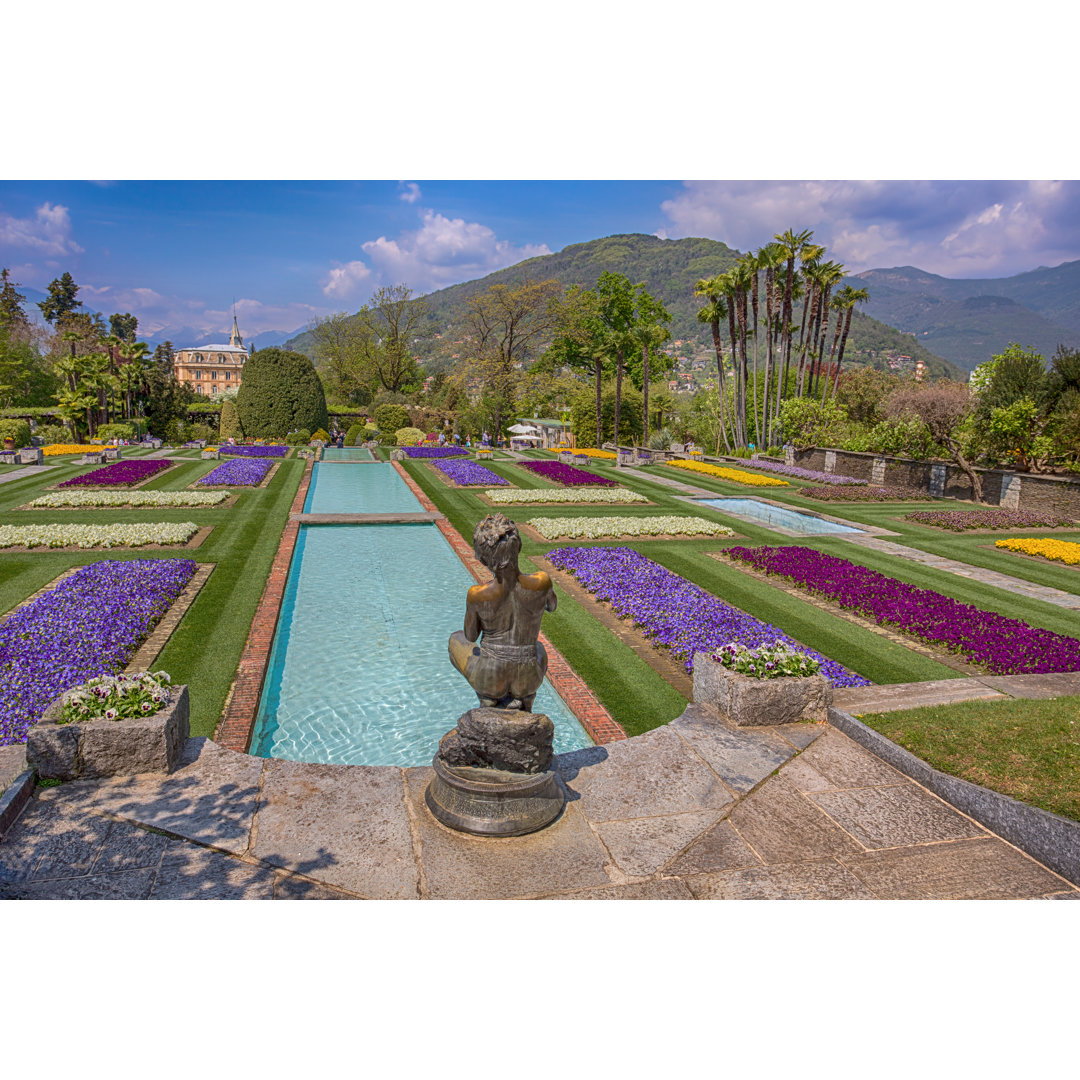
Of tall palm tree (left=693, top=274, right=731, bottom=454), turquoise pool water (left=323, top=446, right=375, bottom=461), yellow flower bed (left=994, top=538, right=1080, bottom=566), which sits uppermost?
tall palm tree (left=693, top=274, right=731, bottom=454)

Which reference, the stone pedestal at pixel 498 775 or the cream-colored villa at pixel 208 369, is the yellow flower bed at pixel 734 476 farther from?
the cream-colored villa at pixel 208 369

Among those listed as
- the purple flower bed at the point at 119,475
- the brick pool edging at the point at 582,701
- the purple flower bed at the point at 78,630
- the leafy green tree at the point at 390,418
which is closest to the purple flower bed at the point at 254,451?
the purple flower bed at the point at 119,475

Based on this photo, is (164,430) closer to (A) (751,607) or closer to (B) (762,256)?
(B) (762,256)

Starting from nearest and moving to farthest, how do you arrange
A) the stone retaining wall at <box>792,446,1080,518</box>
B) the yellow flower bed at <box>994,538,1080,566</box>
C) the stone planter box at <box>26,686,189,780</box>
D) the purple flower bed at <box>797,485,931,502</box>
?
the stone planter box at <box>26,686,189,780</box>, the yellow flower bed at <box>994,538,1080,566</box>, the stone retaining wall at <box>792,446,1080,518</box>, the purple flower bed at <box>797,485,931,502</box>

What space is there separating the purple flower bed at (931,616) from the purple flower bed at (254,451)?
31.0m

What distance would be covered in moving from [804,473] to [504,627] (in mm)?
33348

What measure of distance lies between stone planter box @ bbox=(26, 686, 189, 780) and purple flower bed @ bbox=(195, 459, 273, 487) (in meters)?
22.3

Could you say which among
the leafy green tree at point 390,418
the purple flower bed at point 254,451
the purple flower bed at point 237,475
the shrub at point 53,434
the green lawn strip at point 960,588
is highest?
the leafy green tree at point 390,418

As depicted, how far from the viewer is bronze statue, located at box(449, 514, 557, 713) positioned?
5402mm

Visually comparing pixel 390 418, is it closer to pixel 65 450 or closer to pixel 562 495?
pixel 65 450

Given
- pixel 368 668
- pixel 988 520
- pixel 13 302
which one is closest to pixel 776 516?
pixel 988 520

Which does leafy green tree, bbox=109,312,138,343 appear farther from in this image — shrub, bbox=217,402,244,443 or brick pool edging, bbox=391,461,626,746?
brick pool edging, bbox=391,461,626,746

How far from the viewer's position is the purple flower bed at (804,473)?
32.8m

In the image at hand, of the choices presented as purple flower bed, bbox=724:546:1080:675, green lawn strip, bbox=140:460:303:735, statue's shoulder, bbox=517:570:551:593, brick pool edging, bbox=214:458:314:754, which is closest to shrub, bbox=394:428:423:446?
green lawn strip, bbox=140:460:303:735
